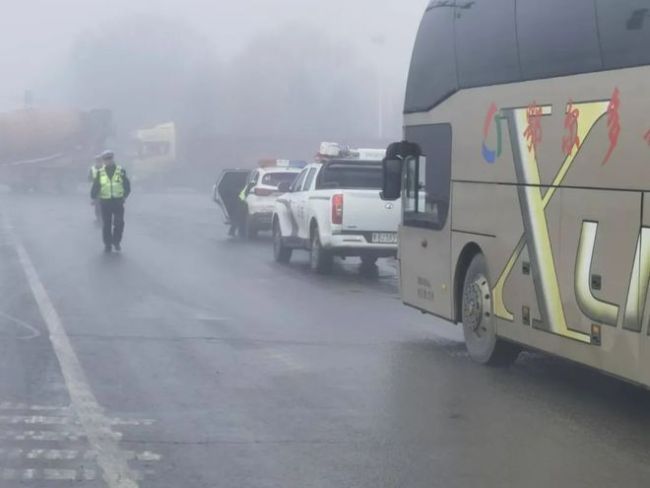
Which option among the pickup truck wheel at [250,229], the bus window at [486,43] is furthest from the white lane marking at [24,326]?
the pickup truck wheel at [250,229]

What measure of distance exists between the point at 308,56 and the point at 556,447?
68.6m

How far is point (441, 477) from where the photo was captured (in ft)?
23.9

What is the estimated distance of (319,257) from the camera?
20.9 metres

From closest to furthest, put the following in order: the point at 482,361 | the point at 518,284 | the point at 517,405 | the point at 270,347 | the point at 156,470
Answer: the point at 156,470
the point at 517,405
the point at 518,284
the point at 482,361
the point at 270,347

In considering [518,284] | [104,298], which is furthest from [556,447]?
[104,298]

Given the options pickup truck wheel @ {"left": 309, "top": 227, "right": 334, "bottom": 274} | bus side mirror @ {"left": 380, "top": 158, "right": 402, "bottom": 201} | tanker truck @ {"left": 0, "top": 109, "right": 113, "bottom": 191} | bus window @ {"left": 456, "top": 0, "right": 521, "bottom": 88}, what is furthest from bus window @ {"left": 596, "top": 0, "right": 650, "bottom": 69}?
tanker truck @ {"left": 0, "top": 109, "right": 113, "bottom": 191}

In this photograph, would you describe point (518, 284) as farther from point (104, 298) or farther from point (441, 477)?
point (104, 298)

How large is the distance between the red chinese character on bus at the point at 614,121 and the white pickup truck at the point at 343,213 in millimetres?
10988

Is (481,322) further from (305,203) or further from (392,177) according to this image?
(305,203)

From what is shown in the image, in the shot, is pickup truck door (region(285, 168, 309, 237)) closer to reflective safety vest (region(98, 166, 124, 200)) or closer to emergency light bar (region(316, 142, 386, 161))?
emergency light bar (region(316, 142, 386, 161))

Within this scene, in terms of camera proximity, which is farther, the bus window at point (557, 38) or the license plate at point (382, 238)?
the license plate at point (382, 238)

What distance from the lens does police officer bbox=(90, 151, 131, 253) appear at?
2398 cm

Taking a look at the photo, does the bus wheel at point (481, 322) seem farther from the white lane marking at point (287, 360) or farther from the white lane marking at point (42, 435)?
the white lane marking at point (42, 435)

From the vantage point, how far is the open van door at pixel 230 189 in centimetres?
3146
